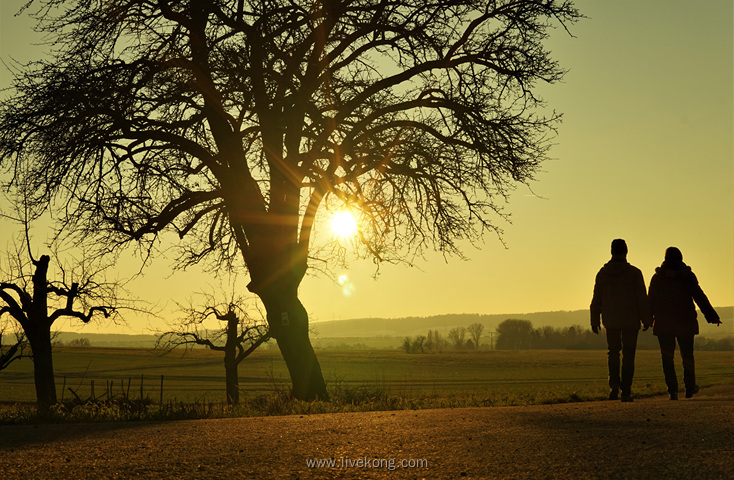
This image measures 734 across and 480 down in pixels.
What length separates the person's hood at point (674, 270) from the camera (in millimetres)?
10969

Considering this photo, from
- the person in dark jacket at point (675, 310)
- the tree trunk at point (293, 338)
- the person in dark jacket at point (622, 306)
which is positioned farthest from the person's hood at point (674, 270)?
the tree trunk at point (293, 338)

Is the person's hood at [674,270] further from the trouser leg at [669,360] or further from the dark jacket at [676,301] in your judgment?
the trouser leg at [669,360]

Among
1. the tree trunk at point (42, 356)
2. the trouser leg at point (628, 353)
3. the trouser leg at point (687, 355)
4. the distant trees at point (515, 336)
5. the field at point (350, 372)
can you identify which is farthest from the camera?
the distant trees at point (515, 336)

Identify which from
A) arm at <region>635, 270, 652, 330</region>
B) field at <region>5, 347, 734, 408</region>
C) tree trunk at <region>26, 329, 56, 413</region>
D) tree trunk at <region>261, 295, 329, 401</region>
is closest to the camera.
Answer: arm at <region>635, 270, 652, 330</region>

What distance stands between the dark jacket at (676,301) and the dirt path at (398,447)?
8.19ft

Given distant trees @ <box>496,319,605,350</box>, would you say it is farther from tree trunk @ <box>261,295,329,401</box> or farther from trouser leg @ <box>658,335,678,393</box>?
trouser leg @ <box>658,335,678,393</box>

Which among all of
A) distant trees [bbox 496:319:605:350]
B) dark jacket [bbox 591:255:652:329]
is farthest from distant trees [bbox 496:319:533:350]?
dark jacket [bbox 591:255:652:329]

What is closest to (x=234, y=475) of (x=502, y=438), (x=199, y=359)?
(x=502, y=438)

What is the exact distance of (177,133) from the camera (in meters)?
14.3

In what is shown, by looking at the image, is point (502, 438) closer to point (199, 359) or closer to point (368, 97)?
point (368, 97)

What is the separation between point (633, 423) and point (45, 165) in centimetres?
1052

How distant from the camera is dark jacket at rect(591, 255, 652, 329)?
35.0ft

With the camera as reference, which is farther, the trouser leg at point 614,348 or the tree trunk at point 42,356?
the tree trunk at point 42,356

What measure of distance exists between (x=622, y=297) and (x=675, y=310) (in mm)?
900
